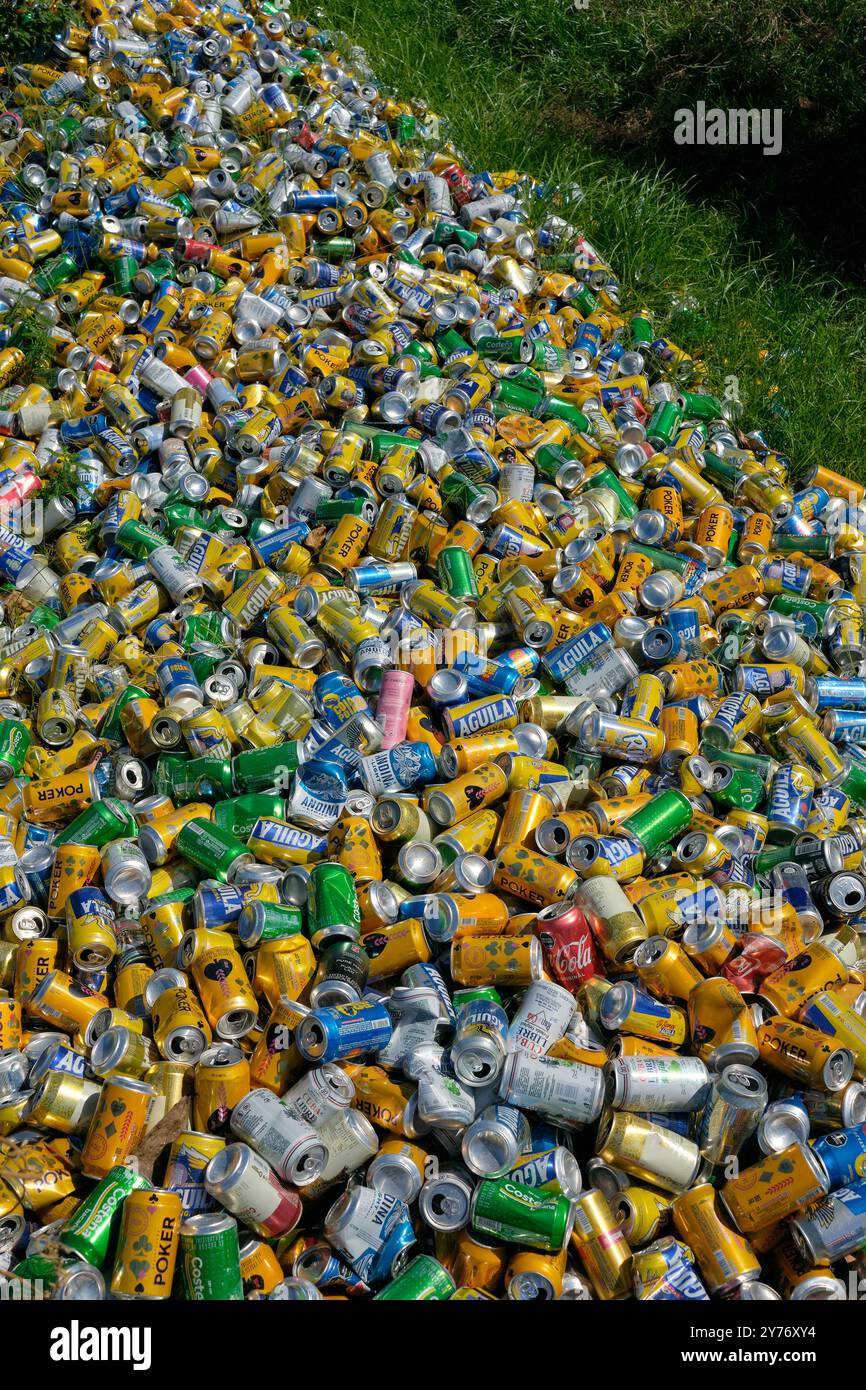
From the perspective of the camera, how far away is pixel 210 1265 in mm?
2258

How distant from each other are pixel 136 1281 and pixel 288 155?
5808 mm

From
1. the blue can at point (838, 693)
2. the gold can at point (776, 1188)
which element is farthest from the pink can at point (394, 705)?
the gold can at point (776, 1188)

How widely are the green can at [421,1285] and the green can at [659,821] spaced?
126 centimetres

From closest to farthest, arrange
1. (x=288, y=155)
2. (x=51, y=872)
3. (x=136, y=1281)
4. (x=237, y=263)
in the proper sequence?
(x=136, y=1281) < (x=51, y=872) < (x=237, y=263) < (x=288, y=155)

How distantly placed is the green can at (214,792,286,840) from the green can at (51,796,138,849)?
272 millimetres

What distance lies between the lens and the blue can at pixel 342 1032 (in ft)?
8.32

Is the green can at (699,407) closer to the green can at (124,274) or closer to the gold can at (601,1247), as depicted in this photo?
the green can at (124,274)

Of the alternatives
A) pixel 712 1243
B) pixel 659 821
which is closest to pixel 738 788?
pixel 659 821

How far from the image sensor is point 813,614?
414cm

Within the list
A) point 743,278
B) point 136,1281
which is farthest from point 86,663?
point 743,278

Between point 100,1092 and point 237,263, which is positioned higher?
point 237,263

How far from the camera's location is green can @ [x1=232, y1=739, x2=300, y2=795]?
10.8 ft

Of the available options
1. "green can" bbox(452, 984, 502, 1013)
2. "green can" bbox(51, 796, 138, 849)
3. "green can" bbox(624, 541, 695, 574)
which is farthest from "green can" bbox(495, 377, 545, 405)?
"green can" bbox(452, 984, 502, 1013)

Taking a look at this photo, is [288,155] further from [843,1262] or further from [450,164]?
[843,1262]
